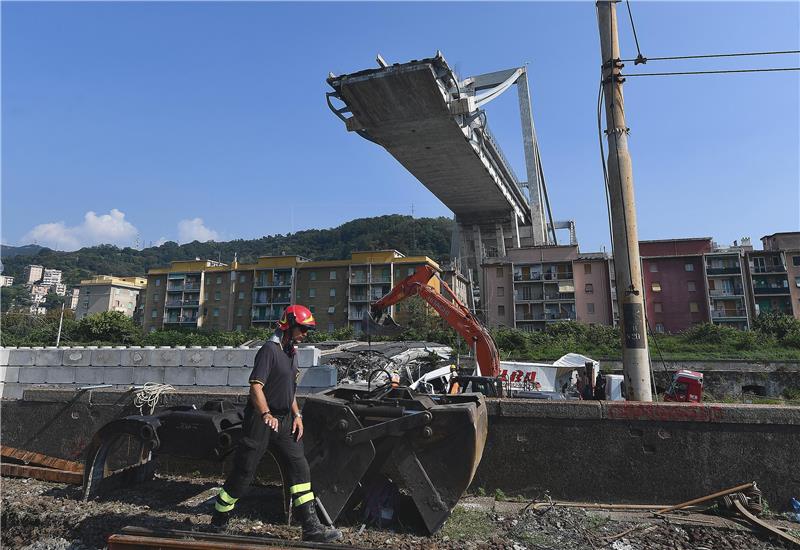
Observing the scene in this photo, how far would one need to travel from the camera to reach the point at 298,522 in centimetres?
402

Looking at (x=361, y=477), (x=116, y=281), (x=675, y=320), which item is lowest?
(x=361, y=477)

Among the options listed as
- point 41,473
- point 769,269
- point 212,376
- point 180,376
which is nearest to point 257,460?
point 41,473

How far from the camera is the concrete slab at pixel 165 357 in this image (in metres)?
10.4

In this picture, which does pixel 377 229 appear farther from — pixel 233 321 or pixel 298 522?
pixel 298 522

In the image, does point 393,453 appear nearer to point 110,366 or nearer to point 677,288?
point 110,366

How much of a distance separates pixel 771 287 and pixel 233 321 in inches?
2392

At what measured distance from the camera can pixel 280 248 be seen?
12862cm

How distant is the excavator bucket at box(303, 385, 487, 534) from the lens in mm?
3709

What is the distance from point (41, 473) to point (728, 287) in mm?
53885

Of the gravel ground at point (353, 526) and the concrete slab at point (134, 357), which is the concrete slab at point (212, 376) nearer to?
the concrete slab at point (134, 357)

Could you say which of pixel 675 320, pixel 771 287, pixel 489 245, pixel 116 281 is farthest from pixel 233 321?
pixel 771 287

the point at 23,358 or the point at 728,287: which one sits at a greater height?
the point at 728,287

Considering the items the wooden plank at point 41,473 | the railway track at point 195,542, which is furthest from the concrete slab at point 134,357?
the railway track at point 195,542

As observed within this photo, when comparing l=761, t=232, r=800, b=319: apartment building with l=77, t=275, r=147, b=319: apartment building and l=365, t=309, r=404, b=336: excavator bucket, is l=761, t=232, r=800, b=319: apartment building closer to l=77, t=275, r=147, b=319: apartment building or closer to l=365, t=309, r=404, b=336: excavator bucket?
l=365, t=309, r=404, b=336: excavator bucket
